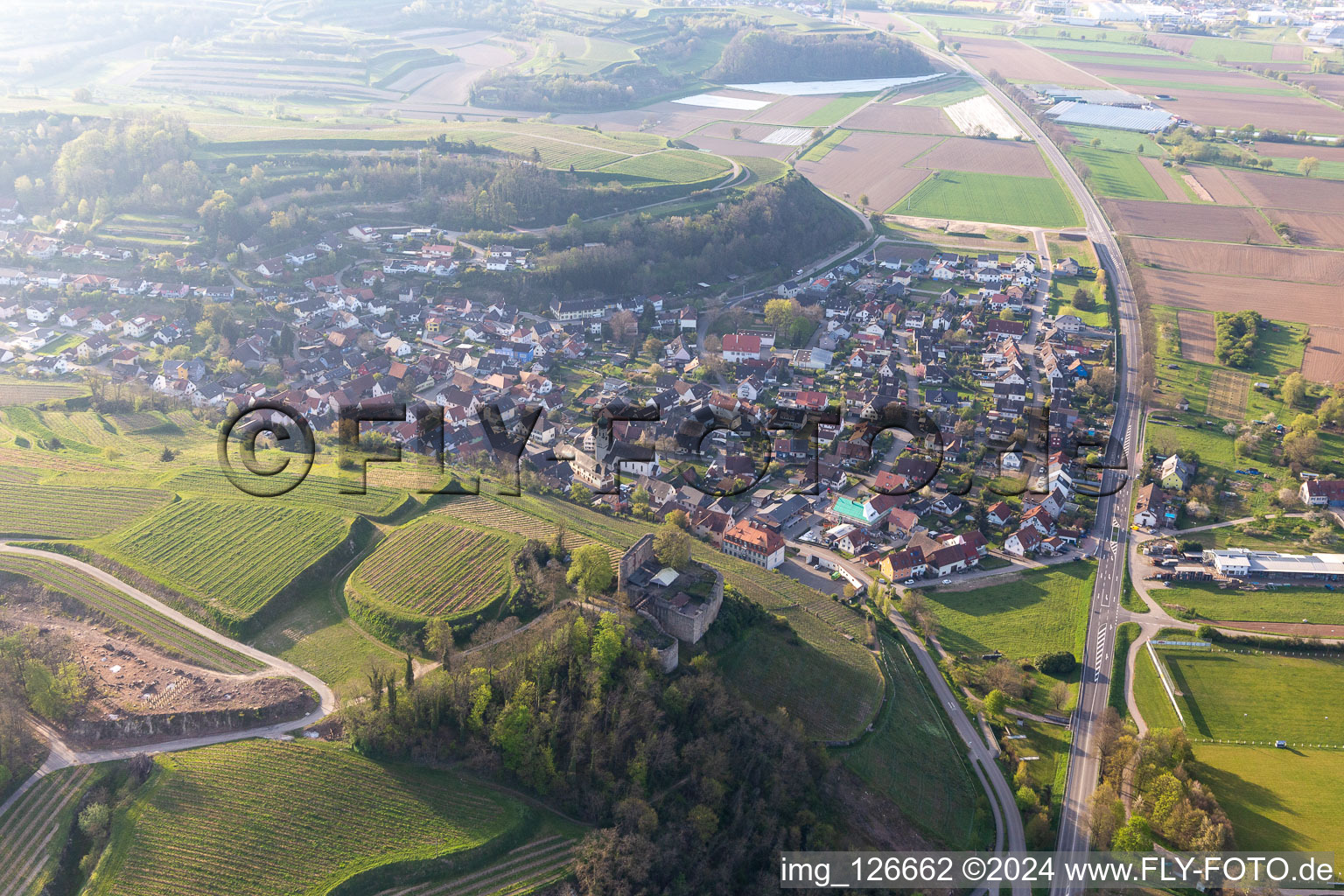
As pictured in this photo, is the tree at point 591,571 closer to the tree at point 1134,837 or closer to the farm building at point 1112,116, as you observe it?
the tree at point 1134,837

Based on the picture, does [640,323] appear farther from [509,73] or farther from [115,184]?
[509,73]

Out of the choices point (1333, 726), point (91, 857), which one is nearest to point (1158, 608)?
point (1333, 726)

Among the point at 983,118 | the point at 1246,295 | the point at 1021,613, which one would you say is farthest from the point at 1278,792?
the point at 983,118

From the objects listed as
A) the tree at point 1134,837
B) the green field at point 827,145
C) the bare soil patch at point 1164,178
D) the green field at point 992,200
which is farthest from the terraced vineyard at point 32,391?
the bare soil patch at point 1164,178

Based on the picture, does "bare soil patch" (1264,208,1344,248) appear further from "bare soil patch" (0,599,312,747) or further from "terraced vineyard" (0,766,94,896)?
"terraced vineyard" (0,766,94,896)

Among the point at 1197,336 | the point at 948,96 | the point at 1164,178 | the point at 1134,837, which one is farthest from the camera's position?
the point at 948,96

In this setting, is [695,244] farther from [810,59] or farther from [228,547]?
[810,59]

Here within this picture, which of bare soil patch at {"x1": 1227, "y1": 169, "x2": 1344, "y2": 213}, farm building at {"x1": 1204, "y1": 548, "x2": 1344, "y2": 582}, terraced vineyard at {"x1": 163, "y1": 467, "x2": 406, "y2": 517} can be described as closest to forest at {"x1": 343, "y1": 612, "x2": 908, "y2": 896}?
terraced vineyard at {"x1": 163, "y1": 467, "x2": 406, "y2": 517}
